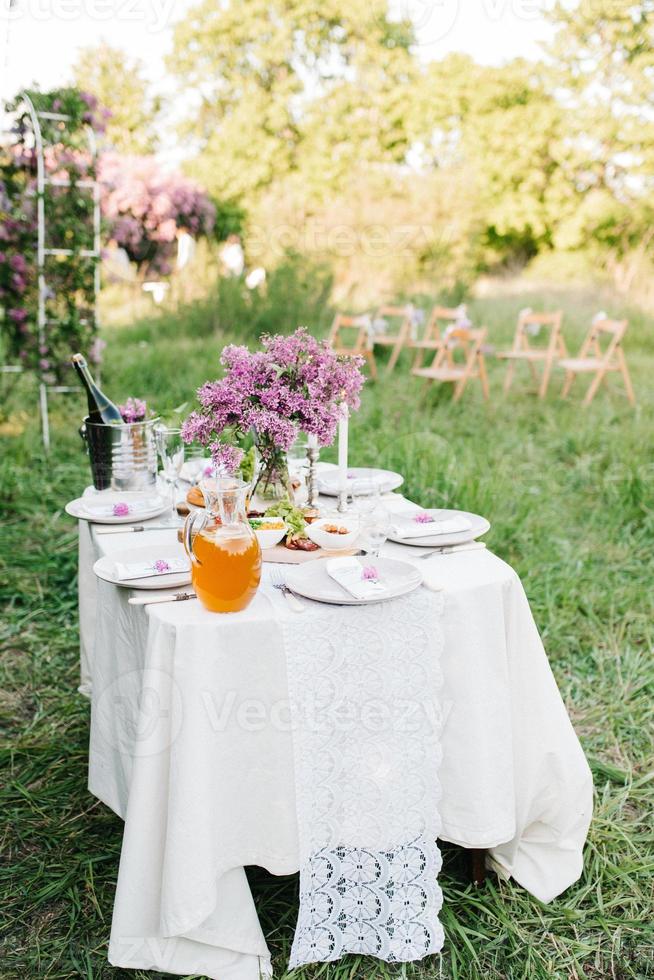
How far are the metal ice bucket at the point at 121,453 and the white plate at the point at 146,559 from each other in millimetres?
459

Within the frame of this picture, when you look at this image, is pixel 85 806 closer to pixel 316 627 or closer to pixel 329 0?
pixel 316 627

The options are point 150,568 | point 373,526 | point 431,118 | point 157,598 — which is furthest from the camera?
point 431,118

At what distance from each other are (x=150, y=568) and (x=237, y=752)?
15.6 inches

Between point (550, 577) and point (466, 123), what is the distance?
1468 centimetres

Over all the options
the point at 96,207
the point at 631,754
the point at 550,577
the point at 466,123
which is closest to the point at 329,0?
the point at 466,123

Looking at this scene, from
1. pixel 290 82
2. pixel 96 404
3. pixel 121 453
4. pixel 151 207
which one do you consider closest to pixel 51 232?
pixel 96 404

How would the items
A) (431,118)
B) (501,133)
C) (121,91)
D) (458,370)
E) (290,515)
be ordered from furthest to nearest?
(121,91), (431,118), (501,133), (458,370), (290,515)

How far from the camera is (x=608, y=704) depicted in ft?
8.82

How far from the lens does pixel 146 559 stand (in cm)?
167

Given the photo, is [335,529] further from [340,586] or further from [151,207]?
[151,207]

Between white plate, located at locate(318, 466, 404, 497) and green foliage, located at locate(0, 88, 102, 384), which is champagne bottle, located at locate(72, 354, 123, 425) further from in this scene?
green foliage, located at locate(0, 88, 102, 384)

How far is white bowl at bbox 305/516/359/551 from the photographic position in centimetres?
171

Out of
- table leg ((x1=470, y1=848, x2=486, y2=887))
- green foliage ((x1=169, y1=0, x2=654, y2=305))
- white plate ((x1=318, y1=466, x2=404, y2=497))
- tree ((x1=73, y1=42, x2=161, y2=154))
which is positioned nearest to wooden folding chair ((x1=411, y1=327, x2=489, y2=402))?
white plate ((x1=318, y1=466, x2=404, y2=497))

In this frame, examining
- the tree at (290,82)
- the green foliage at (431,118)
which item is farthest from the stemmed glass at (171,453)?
the tree at (290,82)
